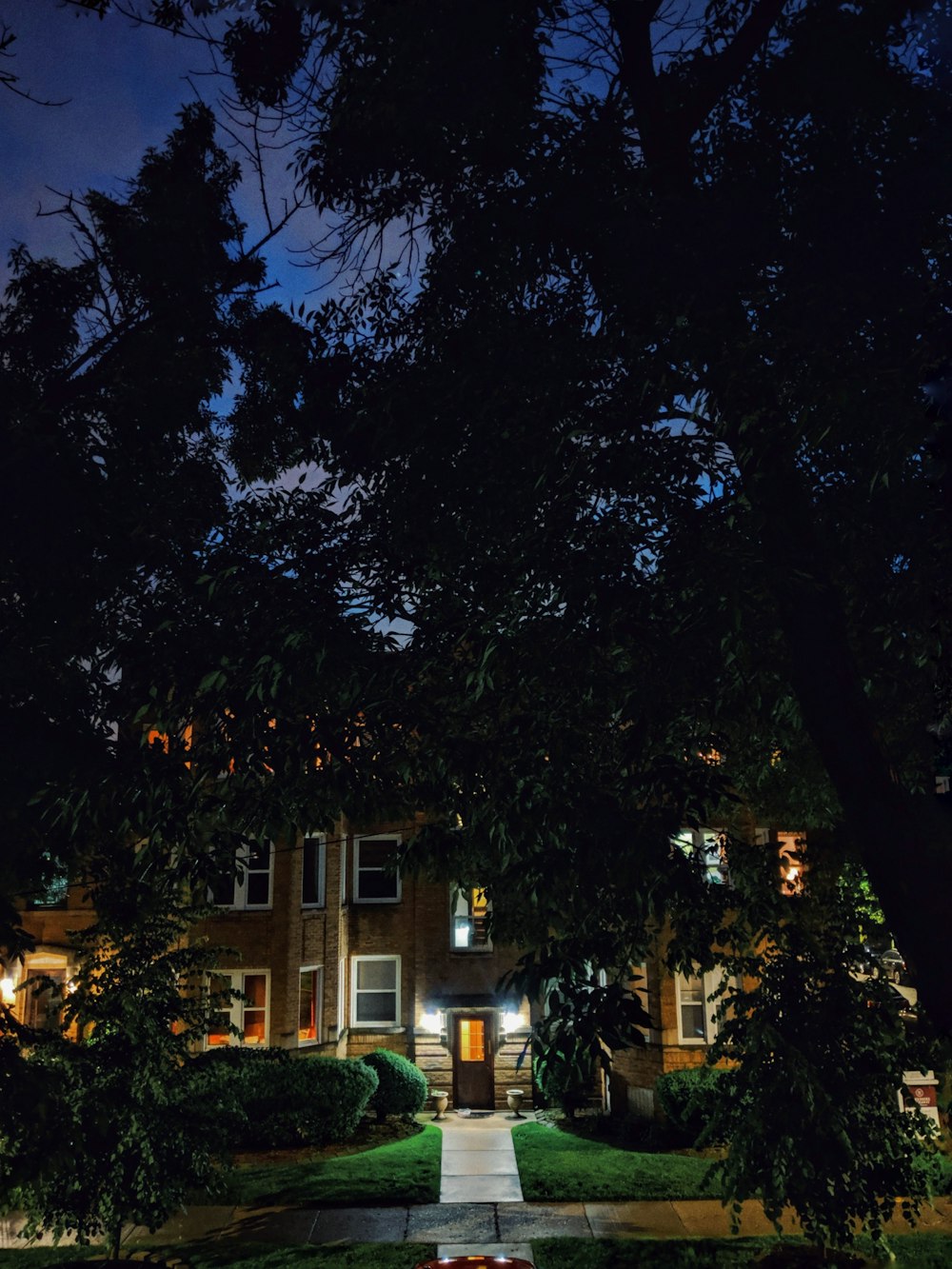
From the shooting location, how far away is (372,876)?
26422 mm

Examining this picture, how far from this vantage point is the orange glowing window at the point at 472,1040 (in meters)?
24.8

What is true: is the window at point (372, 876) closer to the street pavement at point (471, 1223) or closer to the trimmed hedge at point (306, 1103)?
the trimmed hedge at point (306, 1103)

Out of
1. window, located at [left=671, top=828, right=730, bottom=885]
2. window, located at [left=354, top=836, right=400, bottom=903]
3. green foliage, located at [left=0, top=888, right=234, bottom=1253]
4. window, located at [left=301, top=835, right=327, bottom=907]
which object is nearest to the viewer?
window, located at [left=671, top=828, right=730, bottom=885]

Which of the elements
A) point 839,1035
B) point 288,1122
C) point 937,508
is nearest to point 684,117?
point 937,508

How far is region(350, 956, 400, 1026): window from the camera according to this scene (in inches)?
1011

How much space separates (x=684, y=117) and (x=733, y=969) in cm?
724

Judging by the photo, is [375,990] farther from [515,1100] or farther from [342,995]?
[515,1100]

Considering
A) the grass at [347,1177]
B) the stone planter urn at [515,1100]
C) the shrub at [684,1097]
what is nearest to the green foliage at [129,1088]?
the grass at [347,1177]

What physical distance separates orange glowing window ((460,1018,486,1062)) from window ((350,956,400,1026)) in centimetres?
185

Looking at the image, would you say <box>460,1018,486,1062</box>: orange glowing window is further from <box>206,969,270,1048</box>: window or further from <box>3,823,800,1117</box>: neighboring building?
<box>206,969,270,1048</box>: window

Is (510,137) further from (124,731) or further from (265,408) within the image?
(124,731)

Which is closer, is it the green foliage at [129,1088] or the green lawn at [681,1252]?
the green foliage at [129,1088]

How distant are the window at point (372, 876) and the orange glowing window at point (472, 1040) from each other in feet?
12.0

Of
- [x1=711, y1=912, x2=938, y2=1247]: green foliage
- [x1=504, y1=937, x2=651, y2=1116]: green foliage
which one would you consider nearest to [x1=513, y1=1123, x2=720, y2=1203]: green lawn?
[x1=711, y1=912, x2=938, y2=1247]: green foliage
